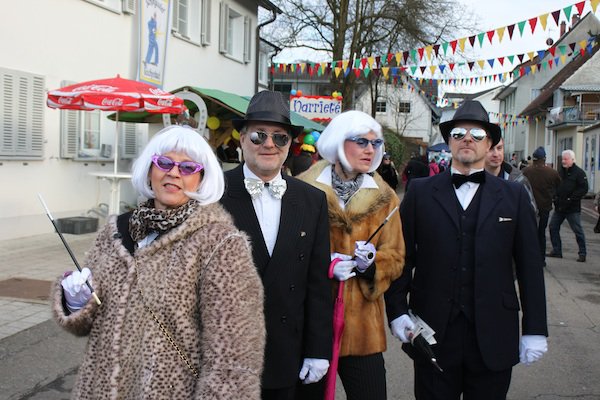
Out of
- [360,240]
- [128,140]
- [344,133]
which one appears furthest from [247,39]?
[360,240]

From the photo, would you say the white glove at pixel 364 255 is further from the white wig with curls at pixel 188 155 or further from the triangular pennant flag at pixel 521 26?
the triangular pennant flag at pixel 521 26

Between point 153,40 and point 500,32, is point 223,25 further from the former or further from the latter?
point 500,32

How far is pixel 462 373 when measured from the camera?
2885 mm

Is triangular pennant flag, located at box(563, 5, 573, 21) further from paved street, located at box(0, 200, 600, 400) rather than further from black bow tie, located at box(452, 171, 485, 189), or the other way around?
black bow tie, located at box(452, 171, 485, 189)

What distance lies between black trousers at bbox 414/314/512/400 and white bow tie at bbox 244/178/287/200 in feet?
3.32

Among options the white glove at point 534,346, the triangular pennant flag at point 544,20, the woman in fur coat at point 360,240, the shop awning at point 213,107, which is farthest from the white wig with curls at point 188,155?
the triangular pennant flag at point 544,20

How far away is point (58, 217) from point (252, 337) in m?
10.1

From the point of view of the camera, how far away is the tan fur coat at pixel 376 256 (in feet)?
9.66

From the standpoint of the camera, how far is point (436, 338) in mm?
2844

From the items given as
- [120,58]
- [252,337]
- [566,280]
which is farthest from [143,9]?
[252,337]

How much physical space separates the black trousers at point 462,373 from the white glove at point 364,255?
48 cm

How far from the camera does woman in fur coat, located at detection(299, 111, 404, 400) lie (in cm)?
292

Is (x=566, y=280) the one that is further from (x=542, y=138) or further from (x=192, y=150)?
(x=542, y=138)

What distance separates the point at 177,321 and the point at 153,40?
12.5 m
